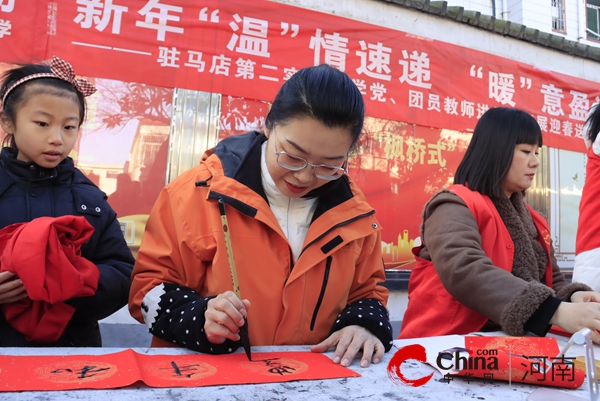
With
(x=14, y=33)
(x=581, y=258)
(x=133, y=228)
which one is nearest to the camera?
(x=581, y=258)

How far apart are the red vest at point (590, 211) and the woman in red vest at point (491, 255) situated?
0.44 feet

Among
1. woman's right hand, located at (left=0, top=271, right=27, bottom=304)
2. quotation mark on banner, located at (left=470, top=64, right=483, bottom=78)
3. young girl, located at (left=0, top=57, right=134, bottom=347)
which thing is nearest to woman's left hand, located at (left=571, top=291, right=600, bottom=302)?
young girl, located at (left=0, top=57, right=134, bottom=347)

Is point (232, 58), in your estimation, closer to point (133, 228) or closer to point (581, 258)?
point (133, 228)

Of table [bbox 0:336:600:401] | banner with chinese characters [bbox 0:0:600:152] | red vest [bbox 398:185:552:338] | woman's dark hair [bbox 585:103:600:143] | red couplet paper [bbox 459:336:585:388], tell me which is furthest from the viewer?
banner with chinese characters [bbox 0:0:600:152]

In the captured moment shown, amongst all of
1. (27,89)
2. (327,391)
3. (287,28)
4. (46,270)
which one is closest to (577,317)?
(327,391)

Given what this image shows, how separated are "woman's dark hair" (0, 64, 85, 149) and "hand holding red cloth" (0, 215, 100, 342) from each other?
1.24 feet

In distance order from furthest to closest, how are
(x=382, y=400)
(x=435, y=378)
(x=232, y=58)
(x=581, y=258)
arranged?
(x=232, y=58) → (x=581, y=258) → (x=435, y=378) → (x=382, y=400)

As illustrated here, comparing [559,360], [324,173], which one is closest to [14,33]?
[324,173]

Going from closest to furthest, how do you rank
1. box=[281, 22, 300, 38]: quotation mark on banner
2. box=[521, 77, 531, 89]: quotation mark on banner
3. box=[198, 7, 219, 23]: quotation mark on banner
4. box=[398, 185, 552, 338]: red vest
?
box=[398, 185, 552, 338]: red vest
box=[198, 7, 219, 23]: quotation mark on banner
box=[281, 22, 300, 38]: quotation mark on banner
box=[521, 77, 531, 89]: quotation mark on banner

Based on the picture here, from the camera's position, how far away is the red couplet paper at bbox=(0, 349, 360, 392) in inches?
29.2

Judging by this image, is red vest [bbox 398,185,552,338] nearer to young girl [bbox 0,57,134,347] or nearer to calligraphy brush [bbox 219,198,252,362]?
calligraphy brush [bbox 219,198,252,362]

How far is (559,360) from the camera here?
3.04ft

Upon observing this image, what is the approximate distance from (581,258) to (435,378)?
103 cm

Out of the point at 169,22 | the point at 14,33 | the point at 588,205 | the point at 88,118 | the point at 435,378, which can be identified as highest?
the point at 169,22
